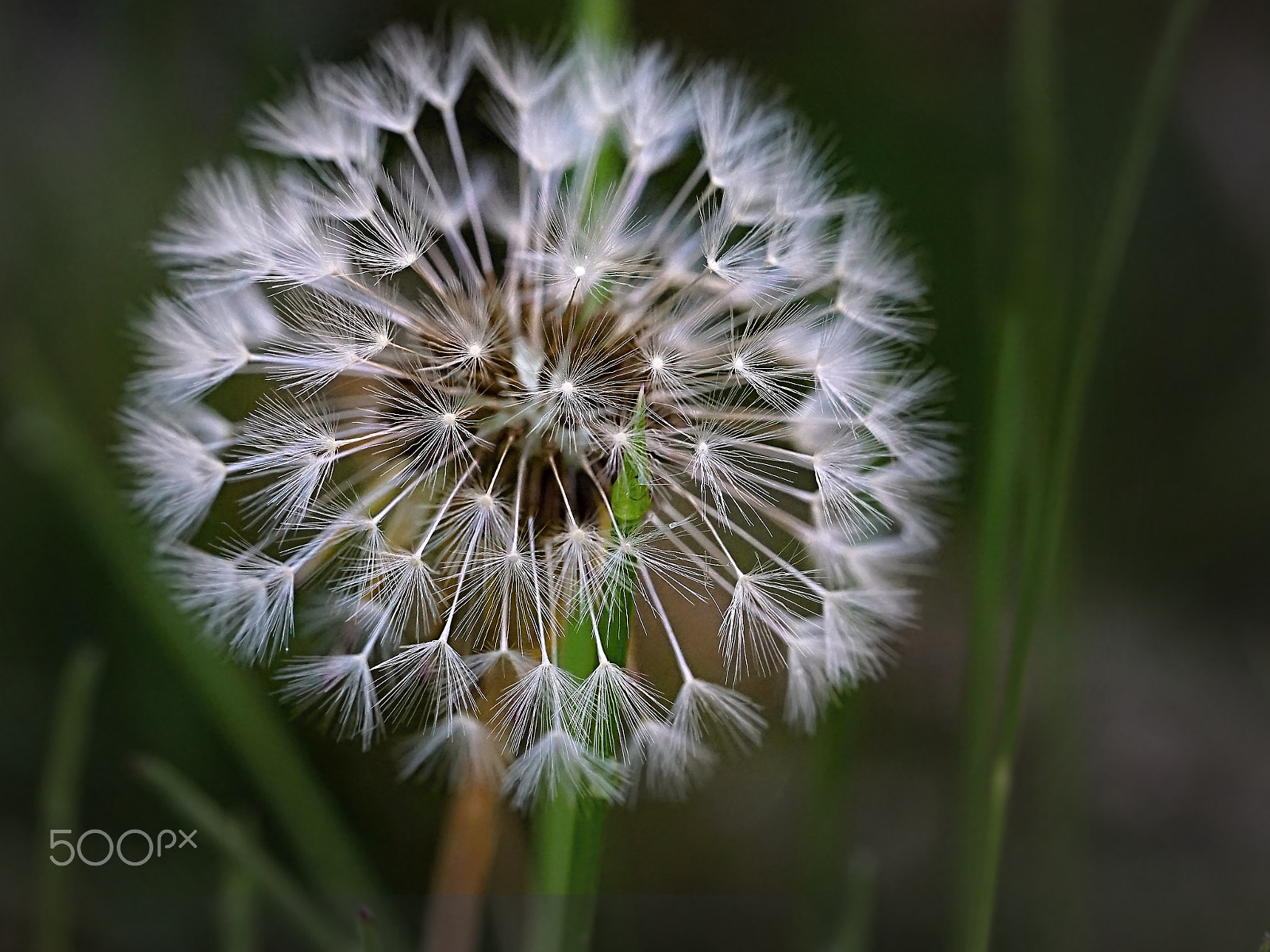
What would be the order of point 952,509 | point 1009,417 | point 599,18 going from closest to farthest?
point 1009,417 → point 599,18 → point 952,509

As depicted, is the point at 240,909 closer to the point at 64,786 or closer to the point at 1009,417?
the point at 64,786

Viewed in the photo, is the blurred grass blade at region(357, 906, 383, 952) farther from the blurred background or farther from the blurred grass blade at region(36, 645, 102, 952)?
the blurred background

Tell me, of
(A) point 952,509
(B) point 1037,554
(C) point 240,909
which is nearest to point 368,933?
(C) point 240,909

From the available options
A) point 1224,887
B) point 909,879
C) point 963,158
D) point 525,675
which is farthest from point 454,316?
point 1224,887

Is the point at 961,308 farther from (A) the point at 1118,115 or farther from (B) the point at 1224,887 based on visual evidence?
(B) the point at 1224,887

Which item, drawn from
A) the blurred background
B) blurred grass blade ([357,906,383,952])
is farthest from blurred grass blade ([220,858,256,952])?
the blurred background

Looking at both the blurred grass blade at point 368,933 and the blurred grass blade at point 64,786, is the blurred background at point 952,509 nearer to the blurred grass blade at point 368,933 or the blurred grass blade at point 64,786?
the blurred grass blade at point 64,786
